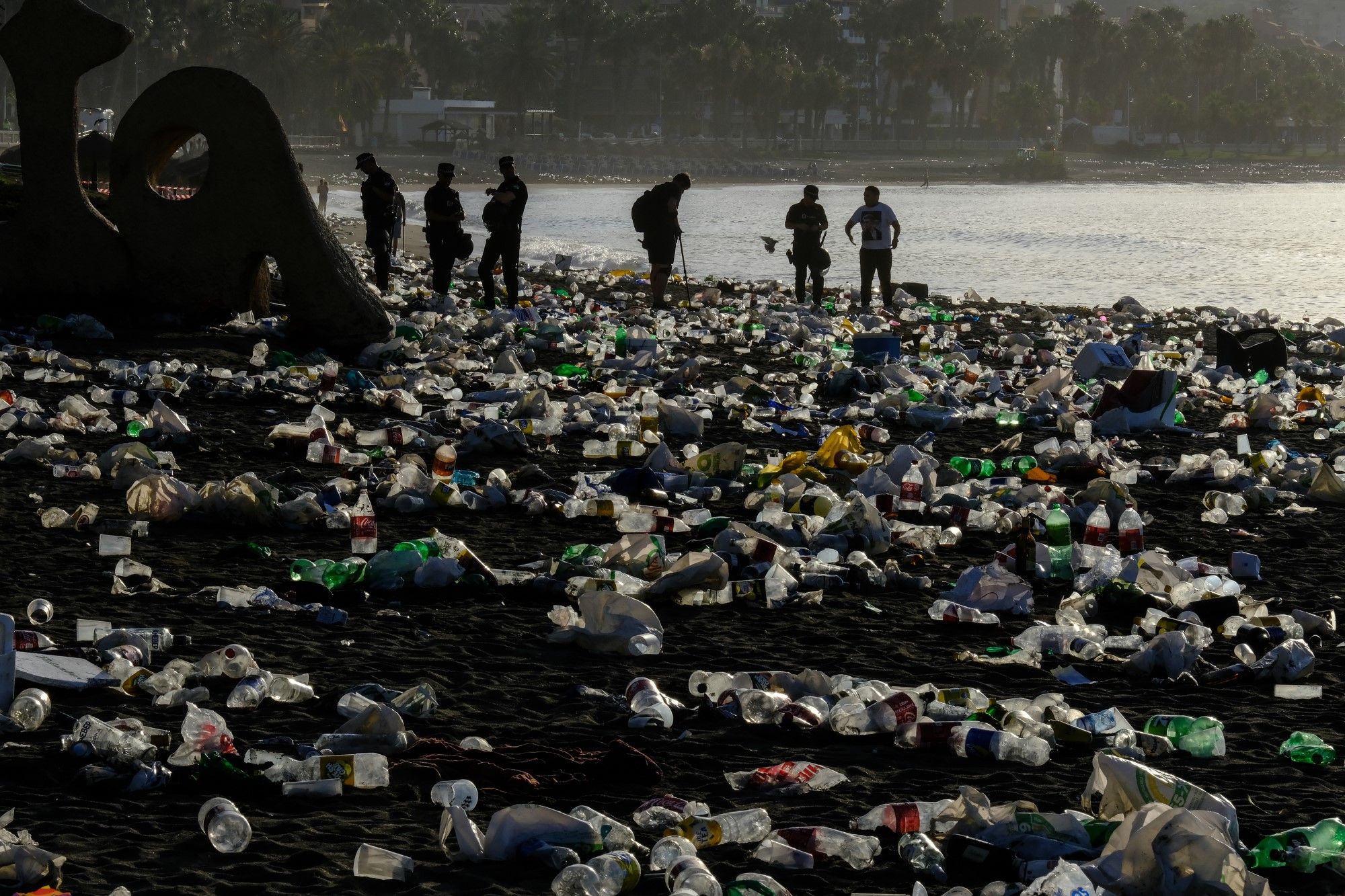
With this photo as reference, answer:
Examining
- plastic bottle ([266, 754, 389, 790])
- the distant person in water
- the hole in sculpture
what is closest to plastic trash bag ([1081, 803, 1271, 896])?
plastic bottle ([266, 754, 389, 790])

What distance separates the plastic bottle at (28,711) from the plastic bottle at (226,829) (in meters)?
0.90

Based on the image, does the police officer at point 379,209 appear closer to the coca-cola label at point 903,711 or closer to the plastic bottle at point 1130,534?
the plastic bottle at point 1130,534

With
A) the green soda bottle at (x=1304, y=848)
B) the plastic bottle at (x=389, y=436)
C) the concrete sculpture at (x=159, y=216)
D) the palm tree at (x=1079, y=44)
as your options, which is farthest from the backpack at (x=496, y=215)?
the palm tree at (x=1079, y=44)

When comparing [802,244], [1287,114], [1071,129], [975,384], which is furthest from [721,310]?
[1287,114]

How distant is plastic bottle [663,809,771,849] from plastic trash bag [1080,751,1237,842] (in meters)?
0.86

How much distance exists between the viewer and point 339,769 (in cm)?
A: 404

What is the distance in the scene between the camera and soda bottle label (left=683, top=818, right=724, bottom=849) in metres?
3.73

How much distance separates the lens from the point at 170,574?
234 inches

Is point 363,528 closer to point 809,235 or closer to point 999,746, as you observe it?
point 999,746

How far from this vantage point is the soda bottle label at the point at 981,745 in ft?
14.2

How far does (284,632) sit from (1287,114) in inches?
6424

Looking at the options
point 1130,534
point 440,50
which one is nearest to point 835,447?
point 1130,534

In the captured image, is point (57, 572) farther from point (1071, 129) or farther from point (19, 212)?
point (1071, 129)

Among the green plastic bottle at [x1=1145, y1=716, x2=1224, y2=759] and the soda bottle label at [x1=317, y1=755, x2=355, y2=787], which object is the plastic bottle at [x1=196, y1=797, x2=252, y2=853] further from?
the green plastic bottle at [x1=1145, y1=716, x2=1224, y2=759]
